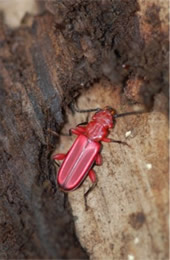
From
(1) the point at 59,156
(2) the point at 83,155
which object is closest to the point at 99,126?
(2) the point at 83,155

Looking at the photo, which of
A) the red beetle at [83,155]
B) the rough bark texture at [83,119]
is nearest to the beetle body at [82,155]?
the red beetle at [83,155]

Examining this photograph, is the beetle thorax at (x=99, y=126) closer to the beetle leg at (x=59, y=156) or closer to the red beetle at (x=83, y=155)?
the red beetle at (x=83, y=155)

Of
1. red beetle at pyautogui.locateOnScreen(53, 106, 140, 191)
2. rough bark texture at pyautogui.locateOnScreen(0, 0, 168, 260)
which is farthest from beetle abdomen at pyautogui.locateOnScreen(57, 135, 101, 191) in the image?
rough bark texture at pyautogui.locateOnScreen(0, 0, 168, 260)

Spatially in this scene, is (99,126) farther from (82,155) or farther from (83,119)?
(82,155)

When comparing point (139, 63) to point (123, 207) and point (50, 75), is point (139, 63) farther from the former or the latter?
point (123, 207)

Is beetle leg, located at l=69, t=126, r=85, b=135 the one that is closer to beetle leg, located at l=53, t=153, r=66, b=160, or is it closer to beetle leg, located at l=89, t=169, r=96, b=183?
beetle leg, located at l=53, t=153, r=66, b=160

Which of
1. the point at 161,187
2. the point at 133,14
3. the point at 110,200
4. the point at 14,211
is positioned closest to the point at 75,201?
the point at 110,200
